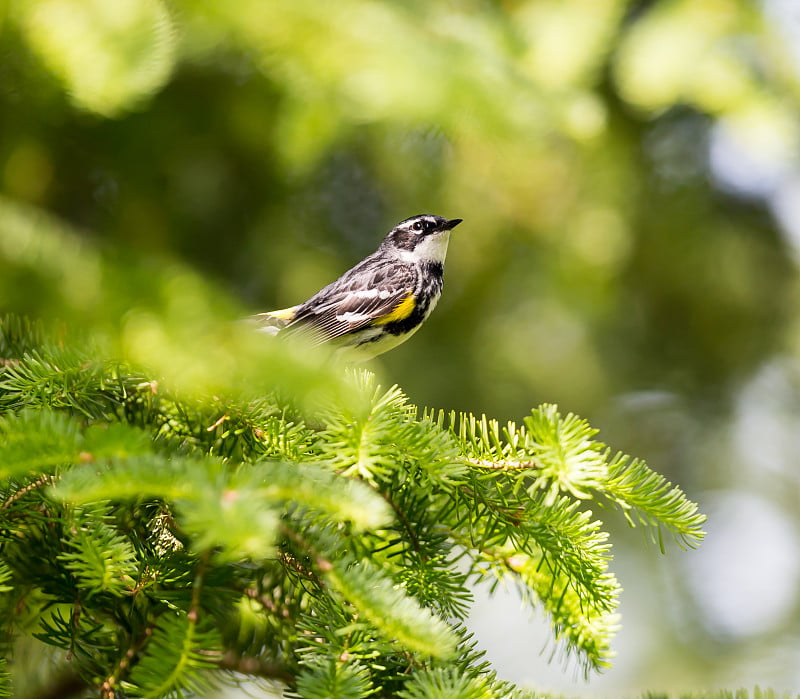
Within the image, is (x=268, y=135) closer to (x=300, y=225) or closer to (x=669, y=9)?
(x=300, y=225)

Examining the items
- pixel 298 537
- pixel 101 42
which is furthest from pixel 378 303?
pixel 298 537

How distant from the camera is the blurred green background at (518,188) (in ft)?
7.50

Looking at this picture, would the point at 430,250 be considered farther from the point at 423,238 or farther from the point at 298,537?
the point at 298,537

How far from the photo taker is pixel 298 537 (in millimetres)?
1289

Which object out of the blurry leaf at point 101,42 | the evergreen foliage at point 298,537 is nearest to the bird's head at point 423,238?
the blurry leaf at point 101,42

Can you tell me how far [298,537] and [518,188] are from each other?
3.12 meters

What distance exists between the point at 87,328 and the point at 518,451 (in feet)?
2.65

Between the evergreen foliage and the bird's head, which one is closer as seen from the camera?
the evergreen foliage

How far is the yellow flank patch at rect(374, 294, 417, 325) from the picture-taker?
3.01 metres

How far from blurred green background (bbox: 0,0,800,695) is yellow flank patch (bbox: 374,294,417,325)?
609mm

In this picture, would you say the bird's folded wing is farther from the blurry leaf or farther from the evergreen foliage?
the evergreen foliage

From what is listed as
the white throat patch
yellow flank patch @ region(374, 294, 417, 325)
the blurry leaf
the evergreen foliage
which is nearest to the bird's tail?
yellow flank patch @ region(374, 294, 417, 325)

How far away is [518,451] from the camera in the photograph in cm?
159

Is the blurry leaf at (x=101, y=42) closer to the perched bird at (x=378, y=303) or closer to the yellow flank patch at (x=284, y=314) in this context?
the perched bird at (x=378, y=303)
